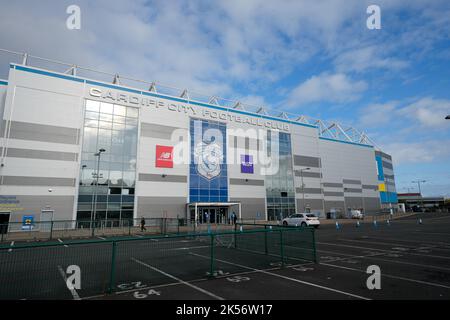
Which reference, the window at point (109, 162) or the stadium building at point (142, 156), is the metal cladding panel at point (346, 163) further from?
the window at point (109, 162)

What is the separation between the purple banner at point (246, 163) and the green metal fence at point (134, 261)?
29358mm

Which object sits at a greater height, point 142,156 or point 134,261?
point 142,156

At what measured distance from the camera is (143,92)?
37531 millimetres

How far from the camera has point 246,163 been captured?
144 feet

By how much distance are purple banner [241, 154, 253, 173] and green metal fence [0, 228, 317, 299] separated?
29.4m

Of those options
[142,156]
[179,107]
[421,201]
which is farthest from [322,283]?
[421,201]

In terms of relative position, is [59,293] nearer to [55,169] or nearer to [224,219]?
[55,169]

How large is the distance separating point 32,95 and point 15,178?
954cm

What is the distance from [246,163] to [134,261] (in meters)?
34.8

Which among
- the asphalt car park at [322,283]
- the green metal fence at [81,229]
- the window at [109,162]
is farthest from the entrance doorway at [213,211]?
the asphalt car park at [322,283]

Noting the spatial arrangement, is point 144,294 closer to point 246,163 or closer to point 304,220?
point 304,220

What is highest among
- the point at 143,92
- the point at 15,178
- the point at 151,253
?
the point at 143,92

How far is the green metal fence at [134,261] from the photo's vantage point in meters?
6.42
